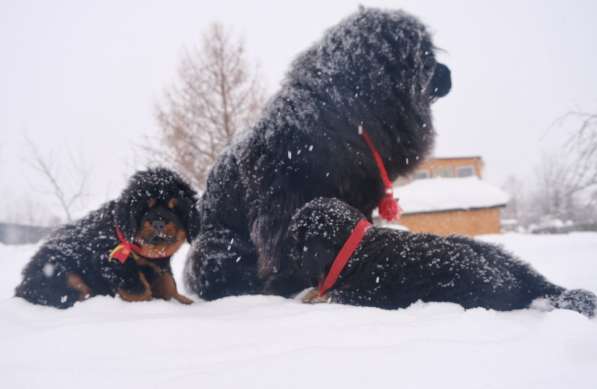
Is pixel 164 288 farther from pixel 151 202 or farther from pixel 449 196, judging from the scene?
pixel 449 196

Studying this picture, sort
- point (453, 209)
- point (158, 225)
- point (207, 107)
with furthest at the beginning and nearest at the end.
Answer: point (453, 209), point (207, 107), point (158, 225)

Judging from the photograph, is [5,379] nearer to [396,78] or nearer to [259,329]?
[259,329]

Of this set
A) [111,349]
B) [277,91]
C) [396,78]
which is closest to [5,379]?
[111,349]

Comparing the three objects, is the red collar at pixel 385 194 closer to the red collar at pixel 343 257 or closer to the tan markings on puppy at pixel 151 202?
the red collar at pixel 343 257

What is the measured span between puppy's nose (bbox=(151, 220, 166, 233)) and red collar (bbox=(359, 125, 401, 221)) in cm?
161

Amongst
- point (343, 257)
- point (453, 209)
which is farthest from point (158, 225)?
point (453, 209)

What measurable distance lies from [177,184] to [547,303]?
2440mm

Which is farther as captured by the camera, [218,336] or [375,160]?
[375,160]

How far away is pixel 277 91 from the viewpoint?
3389 mm

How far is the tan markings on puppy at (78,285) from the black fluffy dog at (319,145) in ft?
2.64

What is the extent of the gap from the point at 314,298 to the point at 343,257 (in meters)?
0.35

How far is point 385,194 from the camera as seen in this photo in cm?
328

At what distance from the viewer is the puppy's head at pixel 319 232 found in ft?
8.52

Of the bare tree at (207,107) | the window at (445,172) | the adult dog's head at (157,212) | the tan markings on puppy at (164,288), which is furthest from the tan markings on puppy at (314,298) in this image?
the window at (445,172)
